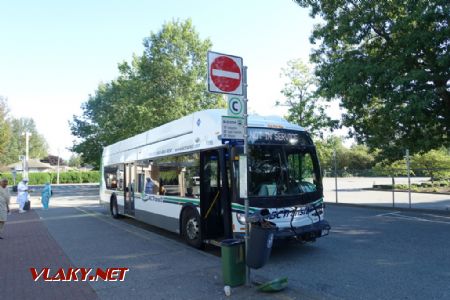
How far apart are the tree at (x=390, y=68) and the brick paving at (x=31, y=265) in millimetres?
11998

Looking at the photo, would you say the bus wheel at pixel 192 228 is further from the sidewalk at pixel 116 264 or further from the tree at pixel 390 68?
the tree at pixel 390 68

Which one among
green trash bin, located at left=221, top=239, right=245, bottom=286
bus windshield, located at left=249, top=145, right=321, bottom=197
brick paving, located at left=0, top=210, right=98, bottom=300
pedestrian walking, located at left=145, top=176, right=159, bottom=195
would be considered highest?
bus windshield, located at left=249, top=145, right=321, bottom=197

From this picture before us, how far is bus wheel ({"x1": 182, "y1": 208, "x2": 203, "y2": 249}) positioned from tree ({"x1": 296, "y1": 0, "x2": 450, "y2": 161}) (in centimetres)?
908

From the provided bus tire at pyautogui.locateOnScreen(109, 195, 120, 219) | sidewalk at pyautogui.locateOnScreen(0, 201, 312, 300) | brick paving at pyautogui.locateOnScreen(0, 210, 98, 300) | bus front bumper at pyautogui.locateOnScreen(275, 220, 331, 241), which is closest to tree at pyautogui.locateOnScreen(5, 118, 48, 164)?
bus tire at pyautogui.locateOnScreen(109, 195, 120, 219)

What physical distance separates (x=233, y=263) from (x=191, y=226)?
352cm

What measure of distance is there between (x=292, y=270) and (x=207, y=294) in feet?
6.53

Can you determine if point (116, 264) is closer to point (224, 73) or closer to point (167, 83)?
point (224, 73)

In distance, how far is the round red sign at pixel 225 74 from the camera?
228 inches

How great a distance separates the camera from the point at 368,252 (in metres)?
8.19

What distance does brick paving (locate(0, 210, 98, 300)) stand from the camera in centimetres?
581

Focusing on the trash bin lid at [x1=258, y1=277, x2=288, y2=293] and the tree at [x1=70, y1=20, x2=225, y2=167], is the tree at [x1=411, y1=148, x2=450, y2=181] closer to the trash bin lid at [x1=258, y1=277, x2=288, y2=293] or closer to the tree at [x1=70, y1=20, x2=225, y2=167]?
the tree at [x1=70, y1=20, x2=225, y2=167]

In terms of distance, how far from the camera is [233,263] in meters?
5.75

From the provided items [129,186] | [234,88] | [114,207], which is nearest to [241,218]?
[234,88]

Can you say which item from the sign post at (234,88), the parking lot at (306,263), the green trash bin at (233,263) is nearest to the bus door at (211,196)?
the parking lot at (306,263)
